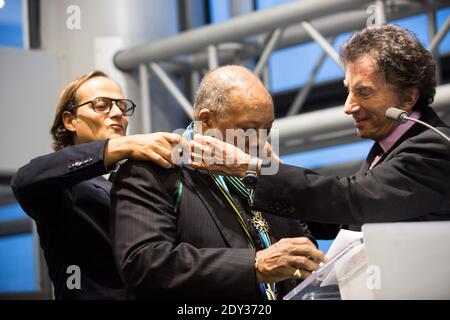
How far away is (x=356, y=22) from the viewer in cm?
582

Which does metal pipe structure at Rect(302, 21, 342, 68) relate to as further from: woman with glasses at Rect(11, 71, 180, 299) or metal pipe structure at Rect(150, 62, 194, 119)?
woman with glasses at Rect(11, 71, 180, 299)

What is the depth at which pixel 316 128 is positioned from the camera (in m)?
5.41

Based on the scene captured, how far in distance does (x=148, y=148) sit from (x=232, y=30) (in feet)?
10.4

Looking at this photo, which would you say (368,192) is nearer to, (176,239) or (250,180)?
(250,180)

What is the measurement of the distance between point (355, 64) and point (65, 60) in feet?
12.3

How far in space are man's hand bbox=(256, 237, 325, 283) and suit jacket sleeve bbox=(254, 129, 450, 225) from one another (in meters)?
0.24

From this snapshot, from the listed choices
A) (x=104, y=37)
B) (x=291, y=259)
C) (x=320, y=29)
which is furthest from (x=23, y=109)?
(x=291, y=259)

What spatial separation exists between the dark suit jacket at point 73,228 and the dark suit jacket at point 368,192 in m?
0.62

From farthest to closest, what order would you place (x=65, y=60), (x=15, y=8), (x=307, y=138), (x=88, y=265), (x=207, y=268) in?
(x=15, y=8), (x=65, y=60), (x=307, y=138), (x=88, y=265), (x=207, y=268)

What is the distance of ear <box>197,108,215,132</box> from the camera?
9.49 feet

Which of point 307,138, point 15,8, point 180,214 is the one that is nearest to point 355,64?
point 180,214

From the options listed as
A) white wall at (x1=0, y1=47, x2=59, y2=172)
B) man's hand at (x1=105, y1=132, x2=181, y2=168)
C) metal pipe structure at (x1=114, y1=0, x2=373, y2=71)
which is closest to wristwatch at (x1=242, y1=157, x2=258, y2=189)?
man's hand at (x1=105, y1=132, x2=181, y2=168)

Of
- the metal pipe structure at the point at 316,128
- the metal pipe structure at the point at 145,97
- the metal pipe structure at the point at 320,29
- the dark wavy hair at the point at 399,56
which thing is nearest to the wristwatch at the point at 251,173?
the dark wavy hair at the point at 399,56

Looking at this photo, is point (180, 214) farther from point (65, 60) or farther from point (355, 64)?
point (65, 60)
